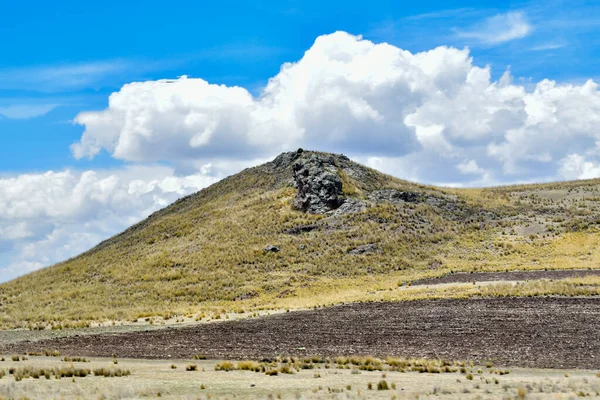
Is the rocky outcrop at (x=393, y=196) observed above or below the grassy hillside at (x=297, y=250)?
above

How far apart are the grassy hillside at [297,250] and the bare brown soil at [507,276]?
158 inches

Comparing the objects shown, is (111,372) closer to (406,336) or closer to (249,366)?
(249,366)

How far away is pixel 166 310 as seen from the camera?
2440 inches

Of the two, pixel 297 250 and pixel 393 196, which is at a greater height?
pixel 393 196

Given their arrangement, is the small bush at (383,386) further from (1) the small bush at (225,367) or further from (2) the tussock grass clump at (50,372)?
(2) the tussock grass clump at (50,372)

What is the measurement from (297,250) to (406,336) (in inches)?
1853

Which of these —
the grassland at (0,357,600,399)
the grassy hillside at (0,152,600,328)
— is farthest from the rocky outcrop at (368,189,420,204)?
the grassland at (0,357,600,399)

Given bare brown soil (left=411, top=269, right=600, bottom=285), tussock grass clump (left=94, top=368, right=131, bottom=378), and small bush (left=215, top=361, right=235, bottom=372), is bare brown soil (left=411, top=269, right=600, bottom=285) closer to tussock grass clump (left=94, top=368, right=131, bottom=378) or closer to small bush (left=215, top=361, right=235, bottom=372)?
small bush (left=215, top=361, right=235, bottom=372)

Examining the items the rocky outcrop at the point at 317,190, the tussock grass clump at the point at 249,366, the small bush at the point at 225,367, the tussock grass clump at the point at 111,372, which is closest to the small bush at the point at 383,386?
the tussock grass clump at the point at 249,366

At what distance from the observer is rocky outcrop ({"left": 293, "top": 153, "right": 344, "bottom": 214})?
93.7 metres

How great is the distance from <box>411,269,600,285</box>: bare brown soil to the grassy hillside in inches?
158

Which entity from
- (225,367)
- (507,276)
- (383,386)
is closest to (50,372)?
(225,367)

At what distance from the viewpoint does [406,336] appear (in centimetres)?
3553

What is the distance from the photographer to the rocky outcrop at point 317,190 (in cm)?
9369
